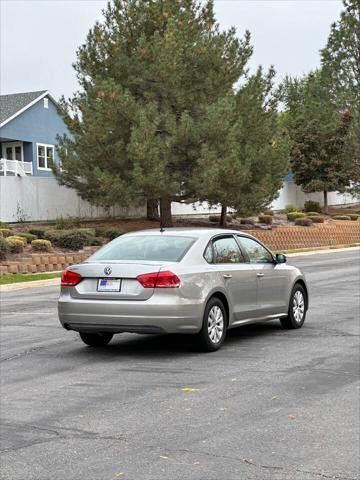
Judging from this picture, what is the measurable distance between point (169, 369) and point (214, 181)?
22.7 m

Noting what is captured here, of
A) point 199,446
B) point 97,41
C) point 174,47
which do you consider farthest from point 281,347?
point 97,41

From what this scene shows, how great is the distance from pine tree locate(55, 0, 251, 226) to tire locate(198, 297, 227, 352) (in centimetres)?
2051

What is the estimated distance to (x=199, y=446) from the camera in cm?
602

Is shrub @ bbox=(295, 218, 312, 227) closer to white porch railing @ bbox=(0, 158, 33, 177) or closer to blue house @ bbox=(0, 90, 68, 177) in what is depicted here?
blue house @ bbox=(0, 90, 68, 177)

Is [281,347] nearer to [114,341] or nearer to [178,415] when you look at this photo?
[114,341]

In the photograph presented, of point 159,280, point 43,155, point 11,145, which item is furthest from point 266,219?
point 159,280

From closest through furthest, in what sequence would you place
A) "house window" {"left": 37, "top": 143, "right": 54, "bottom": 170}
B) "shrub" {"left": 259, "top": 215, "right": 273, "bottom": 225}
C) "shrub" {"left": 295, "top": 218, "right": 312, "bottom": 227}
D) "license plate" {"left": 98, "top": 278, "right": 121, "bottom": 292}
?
"license plate" {"left": 98, "top": 278, "right": 121, "bottom": 292} → "shrub" {"left": 259, "top": 215, "right": 273, "bottom": 225} → "shrub" {"left": 295, "top": 218, "right": 312, "bottom": 227} → "house window" {"left": 37, "top": 143, "right": 54, "bottom": 170}

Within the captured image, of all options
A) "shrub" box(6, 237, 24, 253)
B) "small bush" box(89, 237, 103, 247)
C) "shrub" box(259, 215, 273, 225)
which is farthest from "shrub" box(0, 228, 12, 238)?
"shrub" box(259, 215, 273, 225)

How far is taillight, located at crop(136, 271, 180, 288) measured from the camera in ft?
31.2

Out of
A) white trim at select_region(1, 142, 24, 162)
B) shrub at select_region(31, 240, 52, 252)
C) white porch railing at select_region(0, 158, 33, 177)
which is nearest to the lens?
shrub at select_region(31, 240, 52, 252)

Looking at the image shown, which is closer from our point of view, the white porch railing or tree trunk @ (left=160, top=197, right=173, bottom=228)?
tree trunk @ (left=160, top=197, right=173, bottom=228)

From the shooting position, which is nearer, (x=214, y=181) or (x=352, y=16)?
(x=214, y=181)

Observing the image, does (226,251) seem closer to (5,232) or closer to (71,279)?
(71,279)

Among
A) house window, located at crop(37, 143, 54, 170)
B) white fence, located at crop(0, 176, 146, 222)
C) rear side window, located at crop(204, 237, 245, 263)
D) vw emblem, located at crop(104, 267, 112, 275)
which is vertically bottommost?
vw emblem, located at crop(104, 267, 112, 275)
